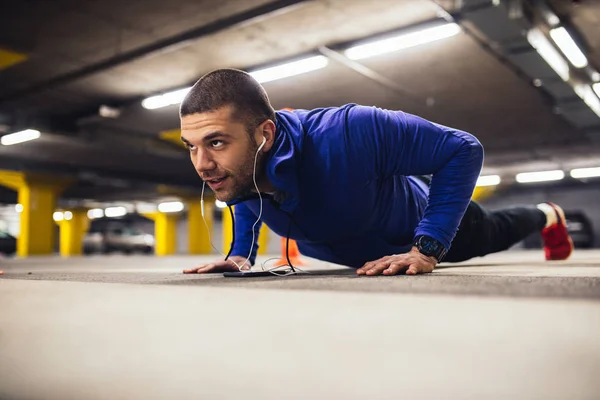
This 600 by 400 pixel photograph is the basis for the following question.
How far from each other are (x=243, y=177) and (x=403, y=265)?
556 mm

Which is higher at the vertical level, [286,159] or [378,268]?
[286,159]

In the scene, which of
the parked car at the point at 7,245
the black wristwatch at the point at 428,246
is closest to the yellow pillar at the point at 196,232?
the parked car at the point at 7,245

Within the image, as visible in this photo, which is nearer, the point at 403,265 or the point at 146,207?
the point at 403,265

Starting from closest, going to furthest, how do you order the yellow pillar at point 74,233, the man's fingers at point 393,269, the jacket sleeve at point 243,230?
the man's fingers at point 393,269 → the jacket sleeve at point 243,230 → the yellow pillar at point 74,233

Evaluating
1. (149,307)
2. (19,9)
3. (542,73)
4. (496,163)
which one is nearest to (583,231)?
(496,163)

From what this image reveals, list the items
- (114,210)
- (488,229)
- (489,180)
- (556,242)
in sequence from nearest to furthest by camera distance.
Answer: (488,229), (556,242), (489,180), (114,210)

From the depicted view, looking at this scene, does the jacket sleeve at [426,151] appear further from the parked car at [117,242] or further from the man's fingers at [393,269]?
the parked car at [117,242]

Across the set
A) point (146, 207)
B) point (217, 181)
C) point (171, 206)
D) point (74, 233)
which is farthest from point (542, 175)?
point (74, 233)

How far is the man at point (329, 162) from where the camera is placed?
148cm

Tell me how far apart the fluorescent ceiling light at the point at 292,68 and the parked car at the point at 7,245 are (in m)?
13.2

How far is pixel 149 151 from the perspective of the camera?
35.4 ft

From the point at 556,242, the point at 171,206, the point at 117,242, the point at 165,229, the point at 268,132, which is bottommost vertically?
the point at 556,242

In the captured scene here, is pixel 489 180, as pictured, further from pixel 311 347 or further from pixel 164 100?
pixel 311 347

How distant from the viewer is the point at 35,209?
575 inches
